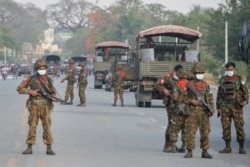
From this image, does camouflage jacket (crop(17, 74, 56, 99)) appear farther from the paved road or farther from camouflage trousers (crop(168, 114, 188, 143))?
camouflage trousers (crop(168, 114, 188, 143))

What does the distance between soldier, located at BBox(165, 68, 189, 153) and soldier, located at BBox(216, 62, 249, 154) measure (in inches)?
31.2

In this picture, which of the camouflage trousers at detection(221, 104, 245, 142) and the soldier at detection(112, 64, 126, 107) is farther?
the soldier at detection(112, 64, 126, 107)

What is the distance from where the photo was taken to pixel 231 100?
685 inches

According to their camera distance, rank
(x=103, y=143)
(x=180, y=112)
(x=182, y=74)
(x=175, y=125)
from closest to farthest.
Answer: (x=180, y=112)
(x=182, y=74)
(x=175, y=125)
(x=103, y=143)

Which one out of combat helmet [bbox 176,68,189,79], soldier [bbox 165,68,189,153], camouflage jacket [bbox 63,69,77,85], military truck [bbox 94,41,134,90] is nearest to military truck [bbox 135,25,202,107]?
camouflage jacket [bbox 63,69,77,85]

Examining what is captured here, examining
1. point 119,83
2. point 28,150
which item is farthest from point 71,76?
point 28,150

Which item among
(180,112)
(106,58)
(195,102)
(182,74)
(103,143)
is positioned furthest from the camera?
(106,58)

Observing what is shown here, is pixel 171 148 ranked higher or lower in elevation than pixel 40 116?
lower

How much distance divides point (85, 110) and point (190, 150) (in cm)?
1663

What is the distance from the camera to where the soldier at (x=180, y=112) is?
54.4ft

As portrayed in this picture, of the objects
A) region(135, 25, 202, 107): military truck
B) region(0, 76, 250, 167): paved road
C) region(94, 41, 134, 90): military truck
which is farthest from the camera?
region(94, 41, 134, 90): military truck

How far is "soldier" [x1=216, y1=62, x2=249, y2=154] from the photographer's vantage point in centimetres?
1733

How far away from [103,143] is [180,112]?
9.63 ft

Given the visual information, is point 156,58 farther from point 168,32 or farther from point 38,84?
point 38,84
